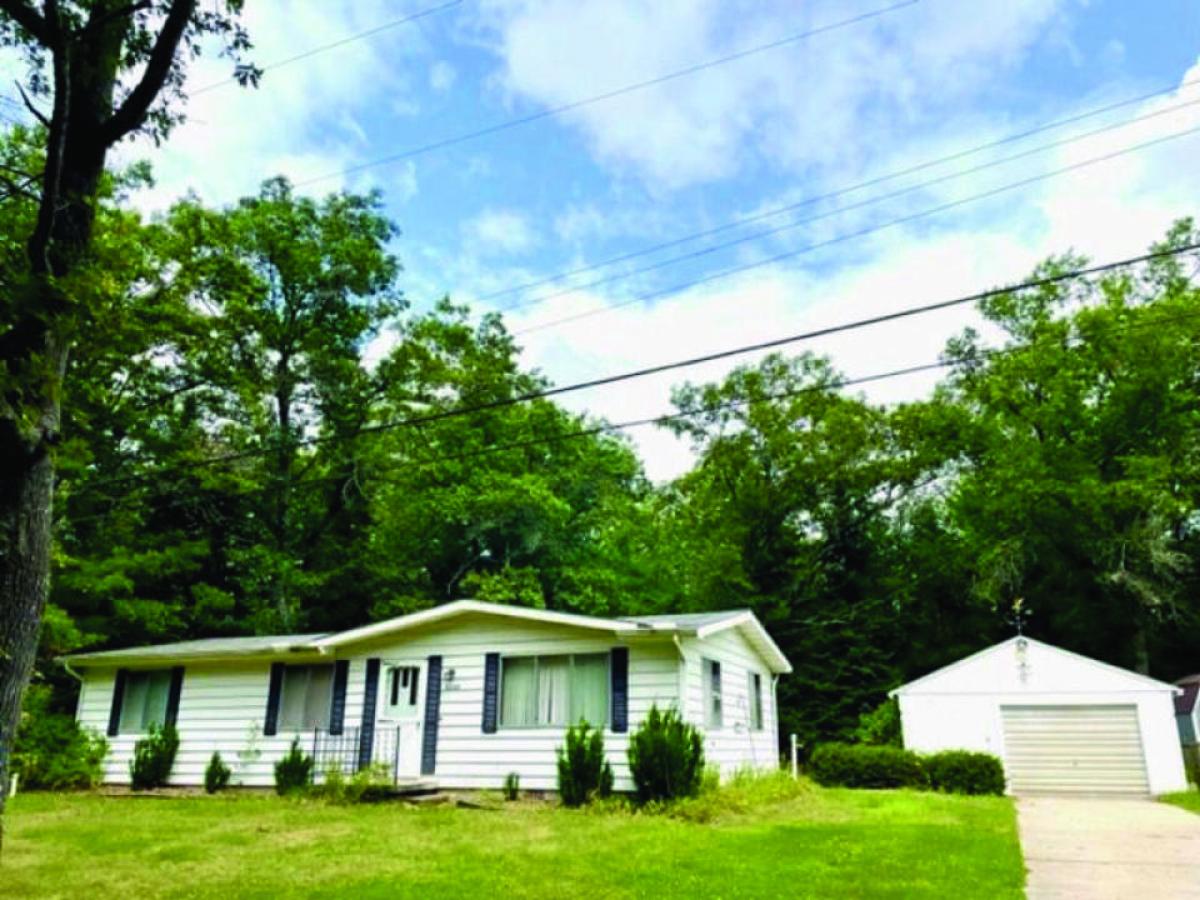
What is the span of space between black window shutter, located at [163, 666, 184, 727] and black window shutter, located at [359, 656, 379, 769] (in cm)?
408

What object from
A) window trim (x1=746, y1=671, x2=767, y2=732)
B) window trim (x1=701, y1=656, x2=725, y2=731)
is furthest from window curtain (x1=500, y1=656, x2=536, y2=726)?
window trim (x1=746, y1=671, x2=767, y2=732)

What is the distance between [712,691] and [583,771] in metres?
2.86

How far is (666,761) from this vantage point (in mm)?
11266

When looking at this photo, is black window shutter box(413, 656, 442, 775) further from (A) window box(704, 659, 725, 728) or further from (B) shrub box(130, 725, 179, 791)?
(B) shrub box(130, 725, 179, 791)

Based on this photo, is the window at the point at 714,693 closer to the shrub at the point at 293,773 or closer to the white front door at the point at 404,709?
the white front door at the point at 404,709

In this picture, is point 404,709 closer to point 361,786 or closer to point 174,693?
point 361,786

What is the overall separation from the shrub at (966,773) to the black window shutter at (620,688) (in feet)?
24.8

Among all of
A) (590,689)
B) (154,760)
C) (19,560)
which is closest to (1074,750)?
(590,689)

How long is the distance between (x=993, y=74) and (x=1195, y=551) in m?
21.6

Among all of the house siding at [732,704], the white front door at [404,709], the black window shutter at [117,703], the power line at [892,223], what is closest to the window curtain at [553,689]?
the house siding at [732,704]

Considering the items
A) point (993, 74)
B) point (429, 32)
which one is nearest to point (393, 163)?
point (429, 32)

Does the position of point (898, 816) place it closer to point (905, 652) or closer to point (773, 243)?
point (773, 243)

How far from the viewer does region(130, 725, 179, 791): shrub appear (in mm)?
14695

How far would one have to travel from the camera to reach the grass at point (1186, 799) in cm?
1370
